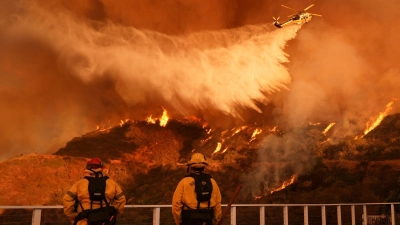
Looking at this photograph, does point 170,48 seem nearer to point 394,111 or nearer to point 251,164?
point 251,164

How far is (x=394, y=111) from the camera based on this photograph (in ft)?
155

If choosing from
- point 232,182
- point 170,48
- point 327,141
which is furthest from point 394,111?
point 170,48

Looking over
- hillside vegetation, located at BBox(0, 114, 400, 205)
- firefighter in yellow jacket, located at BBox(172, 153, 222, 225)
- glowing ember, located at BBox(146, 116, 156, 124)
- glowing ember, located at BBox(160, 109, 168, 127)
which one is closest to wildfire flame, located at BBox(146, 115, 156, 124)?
glowing ember, located at BBox(146, 116, 156, 124)

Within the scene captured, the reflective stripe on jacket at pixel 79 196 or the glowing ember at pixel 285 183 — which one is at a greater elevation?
the glowing ember at pixel 285 183

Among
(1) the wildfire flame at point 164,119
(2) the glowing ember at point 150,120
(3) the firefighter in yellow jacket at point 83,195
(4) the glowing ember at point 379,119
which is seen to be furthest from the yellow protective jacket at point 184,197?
(2) the glowing ember at point 150,120

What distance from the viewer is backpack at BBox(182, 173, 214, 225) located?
6613 mm

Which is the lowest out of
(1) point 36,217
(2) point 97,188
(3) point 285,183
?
(1) point 36,217

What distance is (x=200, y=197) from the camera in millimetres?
6625

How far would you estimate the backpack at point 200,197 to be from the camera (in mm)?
6613

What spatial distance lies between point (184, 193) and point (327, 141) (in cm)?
4147

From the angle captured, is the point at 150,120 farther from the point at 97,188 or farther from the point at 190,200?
the point at 97,188

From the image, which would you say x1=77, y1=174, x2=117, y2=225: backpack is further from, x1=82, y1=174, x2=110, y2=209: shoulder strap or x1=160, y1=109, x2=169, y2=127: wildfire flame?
x1=160, y1=109, x2=169, y2=127: wildfire flame

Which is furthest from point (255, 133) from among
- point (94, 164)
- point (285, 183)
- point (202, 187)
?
point (94, 164)

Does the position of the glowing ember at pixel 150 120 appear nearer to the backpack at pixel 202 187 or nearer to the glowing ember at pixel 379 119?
the glowing ember at pixel 379 119
